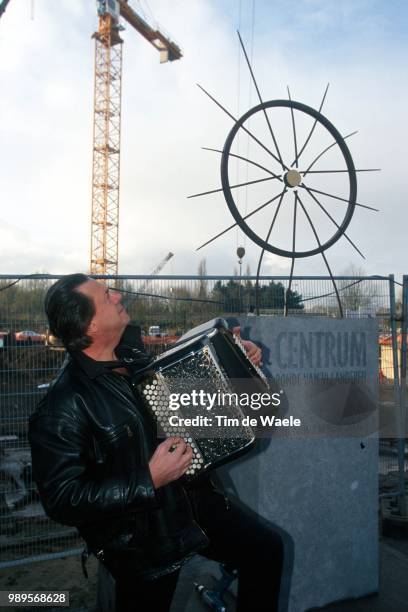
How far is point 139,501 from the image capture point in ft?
5.67

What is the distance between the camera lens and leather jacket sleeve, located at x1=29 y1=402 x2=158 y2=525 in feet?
5.54

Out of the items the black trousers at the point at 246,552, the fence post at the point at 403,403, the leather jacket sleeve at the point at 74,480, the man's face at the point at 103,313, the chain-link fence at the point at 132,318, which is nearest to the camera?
the leather jacket sleeve at the point at 74,480

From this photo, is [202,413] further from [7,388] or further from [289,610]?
[7,388]

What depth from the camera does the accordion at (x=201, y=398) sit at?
194 centimetres

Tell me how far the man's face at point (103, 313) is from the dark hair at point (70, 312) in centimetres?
2

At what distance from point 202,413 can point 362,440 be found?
182 centimetres

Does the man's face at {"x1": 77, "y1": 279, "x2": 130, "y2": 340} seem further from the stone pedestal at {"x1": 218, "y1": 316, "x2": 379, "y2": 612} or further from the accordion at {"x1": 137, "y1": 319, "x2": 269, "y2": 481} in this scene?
the stone pedestal at {"x1": 218, "y1": 316, "x2": 379, "y2": 612}

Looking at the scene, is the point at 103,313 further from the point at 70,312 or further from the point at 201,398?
the point at 201,398

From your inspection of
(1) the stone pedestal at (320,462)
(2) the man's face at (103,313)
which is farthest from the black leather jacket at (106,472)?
(1) the stone pedestal at (320,462)

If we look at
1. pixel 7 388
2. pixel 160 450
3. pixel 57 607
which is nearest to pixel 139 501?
pixel 160 450

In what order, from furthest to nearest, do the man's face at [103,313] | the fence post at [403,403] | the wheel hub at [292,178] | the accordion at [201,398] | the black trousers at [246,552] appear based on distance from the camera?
1. the fence post at [403,403]
2. the wheel hub at [292,178]
3. the black trousers at [246,552]
4. the man's face at [103,313]
5. the accordion at [201,398]

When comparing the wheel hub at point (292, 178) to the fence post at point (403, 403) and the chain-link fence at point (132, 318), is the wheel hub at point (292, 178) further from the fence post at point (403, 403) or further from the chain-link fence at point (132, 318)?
the fence post at point (403, 403)

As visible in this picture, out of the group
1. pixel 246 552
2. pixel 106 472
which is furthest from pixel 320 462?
pixel 106 472

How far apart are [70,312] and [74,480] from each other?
649mm
